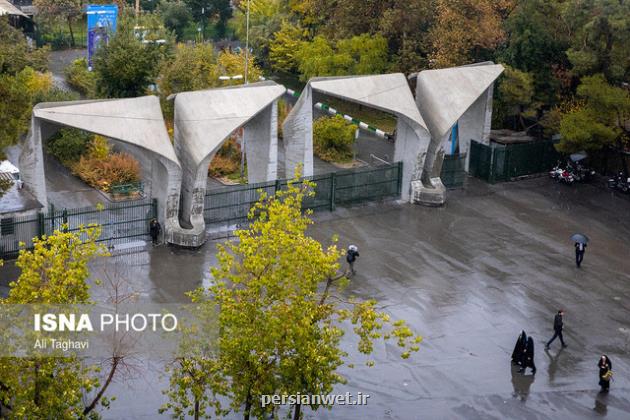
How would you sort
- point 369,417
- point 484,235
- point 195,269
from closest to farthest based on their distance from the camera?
point 369,417 < point 195,269 < point 484,235

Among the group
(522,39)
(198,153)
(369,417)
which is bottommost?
(369,417)

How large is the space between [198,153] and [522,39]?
1711 cm

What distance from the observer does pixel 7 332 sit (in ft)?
54.0

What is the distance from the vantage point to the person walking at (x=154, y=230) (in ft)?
101

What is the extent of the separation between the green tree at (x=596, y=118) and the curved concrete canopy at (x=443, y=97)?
4.26 metres

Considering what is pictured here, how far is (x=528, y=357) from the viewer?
79.3ft

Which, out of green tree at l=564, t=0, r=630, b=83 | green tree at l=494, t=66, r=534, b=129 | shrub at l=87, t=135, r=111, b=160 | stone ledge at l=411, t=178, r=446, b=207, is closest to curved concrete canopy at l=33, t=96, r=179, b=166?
shrub at l=87, t=135, r=111, b=160

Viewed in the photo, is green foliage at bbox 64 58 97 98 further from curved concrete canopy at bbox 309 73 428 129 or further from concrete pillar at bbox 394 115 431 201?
concrete pillar at bbox 394 115 431 201

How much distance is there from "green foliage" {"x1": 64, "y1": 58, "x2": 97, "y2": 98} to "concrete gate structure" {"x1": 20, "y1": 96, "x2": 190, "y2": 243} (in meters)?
18.8

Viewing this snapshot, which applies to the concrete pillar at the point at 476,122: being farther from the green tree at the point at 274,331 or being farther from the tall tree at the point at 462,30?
the green tree at the point at 274,331

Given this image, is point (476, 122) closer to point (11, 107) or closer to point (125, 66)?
point (125, 66)

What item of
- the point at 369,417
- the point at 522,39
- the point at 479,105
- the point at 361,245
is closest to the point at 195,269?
the point at 361,245

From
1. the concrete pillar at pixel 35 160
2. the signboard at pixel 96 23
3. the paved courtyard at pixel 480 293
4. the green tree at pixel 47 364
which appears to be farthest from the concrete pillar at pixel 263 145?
the signboard at pixel 96 23

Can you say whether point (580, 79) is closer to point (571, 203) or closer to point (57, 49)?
point (571, 203)
